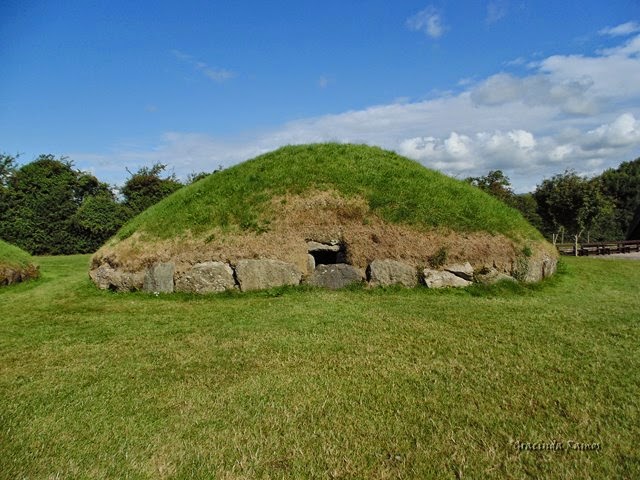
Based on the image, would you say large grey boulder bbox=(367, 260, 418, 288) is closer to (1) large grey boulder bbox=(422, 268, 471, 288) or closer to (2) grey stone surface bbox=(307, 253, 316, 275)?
(1) large grey boulder bbox=(422, 268, 471, 288)

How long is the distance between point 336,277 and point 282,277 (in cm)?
145

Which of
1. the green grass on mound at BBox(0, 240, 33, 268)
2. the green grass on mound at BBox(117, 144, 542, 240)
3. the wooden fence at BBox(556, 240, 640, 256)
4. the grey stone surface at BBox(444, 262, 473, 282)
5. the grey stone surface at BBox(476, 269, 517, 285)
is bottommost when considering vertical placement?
the wooden fence at BBox(556, 240, 640, 256)

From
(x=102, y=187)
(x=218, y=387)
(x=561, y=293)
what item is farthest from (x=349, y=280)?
(x=102, y=187)

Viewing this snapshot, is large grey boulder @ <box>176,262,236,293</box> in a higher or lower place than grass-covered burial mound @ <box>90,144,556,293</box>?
lower

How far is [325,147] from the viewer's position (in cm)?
1510

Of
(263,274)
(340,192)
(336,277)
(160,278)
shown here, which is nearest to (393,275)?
(336,277)

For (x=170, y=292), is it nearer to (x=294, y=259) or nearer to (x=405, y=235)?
(x=294, y=259)

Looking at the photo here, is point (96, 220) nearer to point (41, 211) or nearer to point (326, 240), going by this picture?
point (41, 211)

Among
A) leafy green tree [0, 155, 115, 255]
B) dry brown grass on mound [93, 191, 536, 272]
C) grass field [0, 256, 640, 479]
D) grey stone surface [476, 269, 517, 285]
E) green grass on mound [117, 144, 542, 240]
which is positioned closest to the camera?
grass field [0, 256, 640, 479]

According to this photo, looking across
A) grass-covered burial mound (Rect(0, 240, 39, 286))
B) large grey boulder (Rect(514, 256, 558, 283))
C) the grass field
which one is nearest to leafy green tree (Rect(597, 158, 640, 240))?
large grey boulder (Rect(514, 256, 558, 283))

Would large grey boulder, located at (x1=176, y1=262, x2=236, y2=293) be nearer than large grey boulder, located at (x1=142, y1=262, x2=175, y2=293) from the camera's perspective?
Yes

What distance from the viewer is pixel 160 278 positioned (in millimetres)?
11000

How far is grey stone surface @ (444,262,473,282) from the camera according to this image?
424 inches

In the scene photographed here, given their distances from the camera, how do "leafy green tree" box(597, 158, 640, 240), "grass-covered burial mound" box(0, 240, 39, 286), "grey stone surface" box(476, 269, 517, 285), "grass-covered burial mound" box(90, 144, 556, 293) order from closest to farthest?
1. "grey stone surface" box(476, 269, 517, 285)
2. "grass-covered burial mound" box(90, 144, 556, 293)
3. "grass-covered burial mound" box(0, 240, 39, 286)
4. "leafy green tree" box(597, 158, 640, 240)
